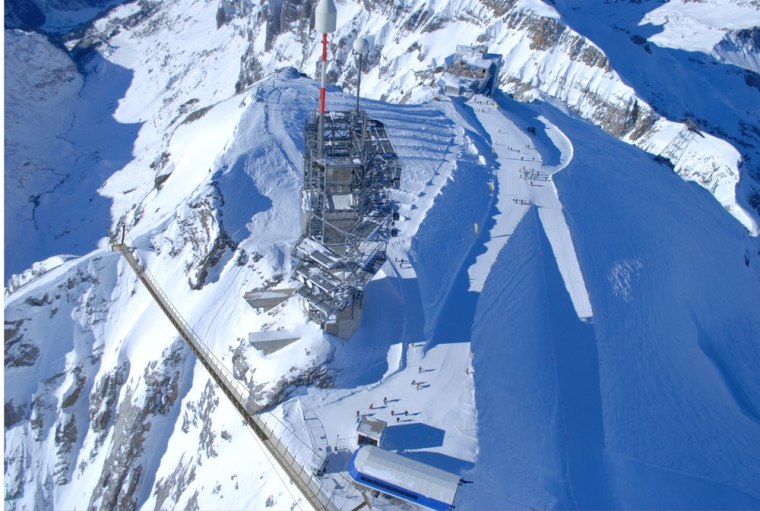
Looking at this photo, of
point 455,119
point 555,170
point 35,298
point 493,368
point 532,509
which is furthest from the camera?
point 455,119

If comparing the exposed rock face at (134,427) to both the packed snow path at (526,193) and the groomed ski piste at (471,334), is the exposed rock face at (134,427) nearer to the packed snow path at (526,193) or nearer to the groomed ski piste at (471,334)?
the groomed ski piste at (471,334)

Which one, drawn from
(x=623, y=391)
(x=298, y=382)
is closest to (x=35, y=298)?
(x=298, y=382)

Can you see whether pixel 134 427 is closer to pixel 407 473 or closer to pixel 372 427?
pixel 372 427

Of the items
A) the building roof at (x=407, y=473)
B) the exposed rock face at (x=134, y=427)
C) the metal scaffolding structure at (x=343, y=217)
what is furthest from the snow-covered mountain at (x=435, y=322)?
the metal scaffolding structure at (x=343, y=217)

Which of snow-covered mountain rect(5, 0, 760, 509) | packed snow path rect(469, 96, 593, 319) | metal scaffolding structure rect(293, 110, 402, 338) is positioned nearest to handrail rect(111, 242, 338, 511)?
snow-covered mountain rect(5, 0, 760, 509)

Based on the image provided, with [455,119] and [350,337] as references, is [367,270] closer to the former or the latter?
[350,337]

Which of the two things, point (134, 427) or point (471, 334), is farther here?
point (134, 427)

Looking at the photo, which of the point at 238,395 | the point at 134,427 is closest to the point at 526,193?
the point at 238,395
